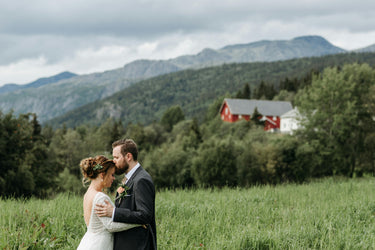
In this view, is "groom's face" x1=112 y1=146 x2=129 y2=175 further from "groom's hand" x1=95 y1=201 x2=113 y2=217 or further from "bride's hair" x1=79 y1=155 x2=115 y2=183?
"groom's hand" x1=95 y1=201 x2=113 y2=217

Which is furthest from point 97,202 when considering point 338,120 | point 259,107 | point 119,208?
point 259,107

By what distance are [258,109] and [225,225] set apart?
10284cm

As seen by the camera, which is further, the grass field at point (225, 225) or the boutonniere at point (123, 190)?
the grass field at point (225, 225)

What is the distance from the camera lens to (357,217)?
8055 mm

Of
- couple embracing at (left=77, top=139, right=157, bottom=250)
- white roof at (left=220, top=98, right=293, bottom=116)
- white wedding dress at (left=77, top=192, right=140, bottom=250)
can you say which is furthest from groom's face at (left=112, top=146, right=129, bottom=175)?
white roof at (left=220, top=98, right=293, bottom=116)

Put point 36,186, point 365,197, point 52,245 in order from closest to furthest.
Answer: point 52,245
point 365,197
point 36,186

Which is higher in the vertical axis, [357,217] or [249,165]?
[357,217]

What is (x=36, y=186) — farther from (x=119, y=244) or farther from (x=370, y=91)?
(x=370, y=91)

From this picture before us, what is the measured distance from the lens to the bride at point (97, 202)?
13.9 ft

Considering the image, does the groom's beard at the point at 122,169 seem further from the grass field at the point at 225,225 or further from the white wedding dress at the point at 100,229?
the grass field at the point at 225,225

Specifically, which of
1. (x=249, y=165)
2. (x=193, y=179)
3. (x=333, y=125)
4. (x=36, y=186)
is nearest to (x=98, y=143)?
(x=193, y=179)

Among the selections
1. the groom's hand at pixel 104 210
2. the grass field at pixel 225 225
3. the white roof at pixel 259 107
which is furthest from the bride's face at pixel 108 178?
the white roof at pixel 259 107

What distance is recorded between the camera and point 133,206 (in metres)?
4.48

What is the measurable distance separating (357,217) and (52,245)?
6629mm
